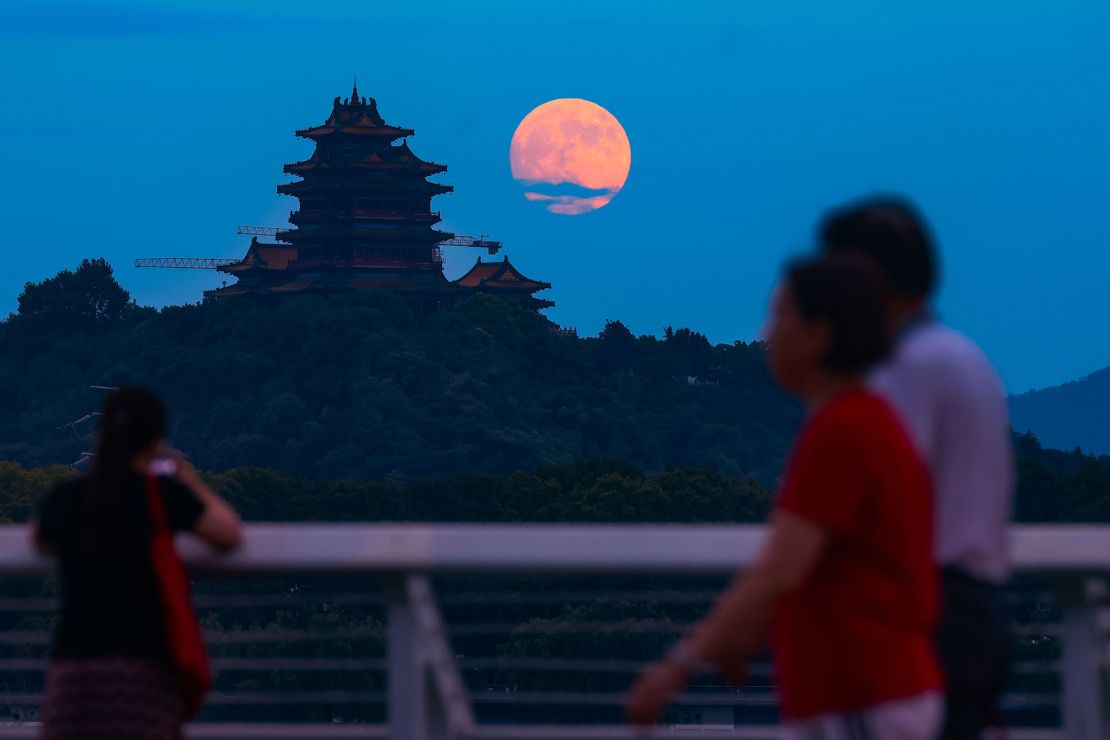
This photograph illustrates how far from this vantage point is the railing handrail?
281 centimetres

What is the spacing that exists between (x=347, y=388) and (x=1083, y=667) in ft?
290

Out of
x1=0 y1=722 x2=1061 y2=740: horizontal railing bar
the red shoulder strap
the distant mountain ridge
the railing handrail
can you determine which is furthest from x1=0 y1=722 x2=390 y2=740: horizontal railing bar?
the distant mountain ridge

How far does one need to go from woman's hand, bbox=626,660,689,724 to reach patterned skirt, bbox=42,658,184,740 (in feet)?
3.04

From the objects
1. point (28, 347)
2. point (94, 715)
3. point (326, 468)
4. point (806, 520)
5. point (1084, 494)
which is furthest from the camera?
point (28, 347)

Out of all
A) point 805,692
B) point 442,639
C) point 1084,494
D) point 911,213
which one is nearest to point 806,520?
point 805,692

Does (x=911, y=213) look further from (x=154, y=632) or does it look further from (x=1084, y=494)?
(x=1084, y=494)

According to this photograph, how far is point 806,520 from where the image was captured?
222cm

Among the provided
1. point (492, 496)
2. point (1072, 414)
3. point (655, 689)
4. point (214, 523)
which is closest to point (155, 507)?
point (214, 523)

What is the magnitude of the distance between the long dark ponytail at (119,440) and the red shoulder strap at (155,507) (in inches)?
1.6

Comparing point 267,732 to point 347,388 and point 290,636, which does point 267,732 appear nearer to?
point 290,636

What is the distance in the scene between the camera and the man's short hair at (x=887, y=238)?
253 cm

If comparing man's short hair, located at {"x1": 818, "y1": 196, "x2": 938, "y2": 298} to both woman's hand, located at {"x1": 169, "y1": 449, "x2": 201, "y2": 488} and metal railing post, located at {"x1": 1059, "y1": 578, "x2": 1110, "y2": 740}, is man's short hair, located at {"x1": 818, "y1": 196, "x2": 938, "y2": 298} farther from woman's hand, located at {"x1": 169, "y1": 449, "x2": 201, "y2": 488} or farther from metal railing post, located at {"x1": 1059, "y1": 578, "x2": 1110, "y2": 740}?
woman's hand, located at {"x1": 169, "y1": 449, "x2": 201, "y2": 488}

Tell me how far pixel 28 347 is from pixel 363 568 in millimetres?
95533

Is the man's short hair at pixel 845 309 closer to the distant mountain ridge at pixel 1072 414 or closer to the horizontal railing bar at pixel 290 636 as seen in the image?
the horizontal railing bar at pixel 290 636
